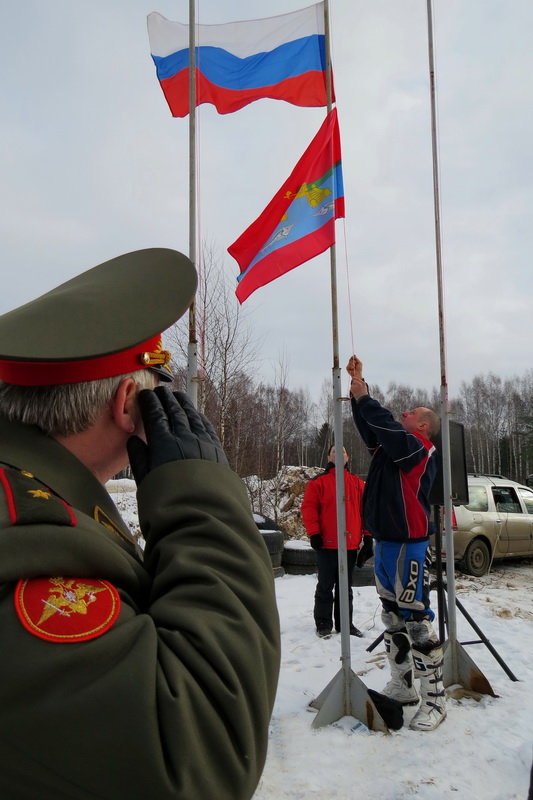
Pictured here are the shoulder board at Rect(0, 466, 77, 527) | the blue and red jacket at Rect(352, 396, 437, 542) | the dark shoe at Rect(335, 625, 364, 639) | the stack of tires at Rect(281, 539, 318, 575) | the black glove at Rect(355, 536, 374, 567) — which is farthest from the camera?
the stack of tires at Rect(281, 539, 318, 575)

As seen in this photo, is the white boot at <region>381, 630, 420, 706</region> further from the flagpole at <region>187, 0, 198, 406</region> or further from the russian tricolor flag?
the russian tricolor flag

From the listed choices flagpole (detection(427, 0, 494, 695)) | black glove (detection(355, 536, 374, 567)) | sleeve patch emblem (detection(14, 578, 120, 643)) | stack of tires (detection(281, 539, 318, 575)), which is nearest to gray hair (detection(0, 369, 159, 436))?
sleeve patch emblem (detection(14, 578, 120, 643))

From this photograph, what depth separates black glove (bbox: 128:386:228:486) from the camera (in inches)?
42.1

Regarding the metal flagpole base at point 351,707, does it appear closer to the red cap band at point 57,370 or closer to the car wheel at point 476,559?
the red cap band at point 57,370

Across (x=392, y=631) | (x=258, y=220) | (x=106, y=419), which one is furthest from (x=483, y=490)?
(x=106, y=419)

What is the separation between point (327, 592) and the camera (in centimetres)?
635

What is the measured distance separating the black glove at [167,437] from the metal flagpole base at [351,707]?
11.5ft

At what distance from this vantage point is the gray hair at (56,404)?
1.08 meters

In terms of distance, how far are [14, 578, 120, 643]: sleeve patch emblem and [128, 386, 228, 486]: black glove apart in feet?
0.93

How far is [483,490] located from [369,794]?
9091mm

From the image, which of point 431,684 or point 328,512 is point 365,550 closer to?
point 328,512

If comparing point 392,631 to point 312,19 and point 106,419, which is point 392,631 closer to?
point 106,419

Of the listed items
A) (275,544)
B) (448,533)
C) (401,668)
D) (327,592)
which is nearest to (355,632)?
(327,592)

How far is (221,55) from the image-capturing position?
17.2 feet
